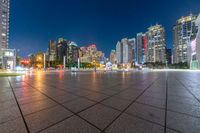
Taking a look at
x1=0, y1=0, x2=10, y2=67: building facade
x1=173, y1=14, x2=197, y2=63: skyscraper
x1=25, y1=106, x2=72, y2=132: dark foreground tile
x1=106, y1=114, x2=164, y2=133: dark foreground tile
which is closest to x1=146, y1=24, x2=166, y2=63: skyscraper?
x1=173, y1=14, x2=197, y2=63: skyscraper

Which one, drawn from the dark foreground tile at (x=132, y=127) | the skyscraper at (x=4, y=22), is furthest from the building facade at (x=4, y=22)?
the dark foreground tile at (x=132, y=127)

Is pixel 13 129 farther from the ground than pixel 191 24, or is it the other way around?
pixel 191 24

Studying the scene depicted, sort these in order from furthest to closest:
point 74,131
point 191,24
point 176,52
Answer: point 176,52 → point 191,24 → point 74,131

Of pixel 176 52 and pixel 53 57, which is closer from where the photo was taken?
Answer: pixel 176 52

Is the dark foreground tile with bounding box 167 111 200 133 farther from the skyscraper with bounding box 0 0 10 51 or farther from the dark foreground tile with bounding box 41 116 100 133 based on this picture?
the skyscraper with bounding box 0 0 10 51

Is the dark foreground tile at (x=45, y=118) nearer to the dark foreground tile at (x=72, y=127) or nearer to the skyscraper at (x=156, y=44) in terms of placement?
the dark foreground tile at (x=72, y=127)

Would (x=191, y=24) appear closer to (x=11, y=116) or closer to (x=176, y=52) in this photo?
(x=176, y=52)

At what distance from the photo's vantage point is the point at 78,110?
164 inches

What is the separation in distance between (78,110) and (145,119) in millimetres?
2014

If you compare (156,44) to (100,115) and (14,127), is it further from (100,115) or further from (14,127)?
(14,127)

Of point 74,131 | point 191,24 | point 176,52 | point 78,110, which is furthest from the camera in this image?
point 176,52

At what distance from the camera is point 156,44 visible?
588ft

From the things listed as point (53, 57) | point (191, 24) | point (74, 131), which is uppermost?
point (191, 24)

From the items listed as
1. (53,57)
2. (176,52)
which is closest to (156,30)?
(176,52)
